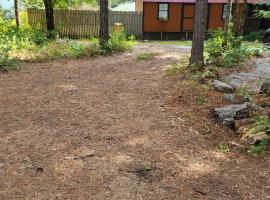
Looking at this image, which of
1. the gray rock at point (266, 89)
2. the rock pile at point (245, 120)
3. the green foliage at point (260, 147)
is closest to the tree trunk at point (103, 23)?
the gray rock at point (266, 89)

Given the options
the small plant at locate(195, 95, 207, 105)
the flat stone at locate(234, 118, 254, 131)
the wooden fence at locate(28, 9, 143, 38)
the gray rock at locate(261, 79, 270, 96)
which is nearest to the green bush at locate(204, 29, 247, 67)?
the gray rock at locate(261, 79, 270, 96)

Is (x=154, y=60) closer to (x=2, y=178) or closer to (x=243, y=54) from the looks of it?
(x=243, y=54)

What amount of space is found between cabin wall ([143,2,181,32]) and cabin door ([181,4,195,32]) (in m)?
0.30

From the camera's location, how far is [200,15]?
8805 mm

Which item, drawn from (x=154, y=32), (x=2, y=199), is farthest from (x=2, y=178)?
(x=154, y=32)

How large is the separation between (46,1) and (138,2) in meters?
12.8

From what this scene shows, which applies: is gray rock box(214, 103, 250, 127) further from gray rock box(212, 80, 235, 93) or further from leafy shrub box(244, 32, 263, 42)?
leafy shrub box(244, 32, 263, 42)

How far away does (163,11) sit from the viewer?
24234 millimetres

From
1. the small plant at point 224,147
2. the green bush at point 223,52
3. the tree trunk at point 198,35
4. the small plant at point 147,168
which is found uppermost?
the tree trunk at point 198,35

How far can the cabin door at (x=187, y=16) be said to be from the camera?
2428 centimetres

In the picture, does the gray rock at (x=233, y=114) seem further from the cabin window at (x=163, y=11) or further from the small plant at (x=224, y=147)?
the cabin window at (x=163, y=11)

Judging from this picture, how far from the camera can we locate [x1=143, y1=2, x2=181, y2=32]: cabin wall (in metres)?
23.8

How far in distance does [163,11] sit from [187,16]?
5.77 feet

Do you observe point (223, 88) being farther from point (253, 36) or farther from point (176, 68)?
point (253, 36)
